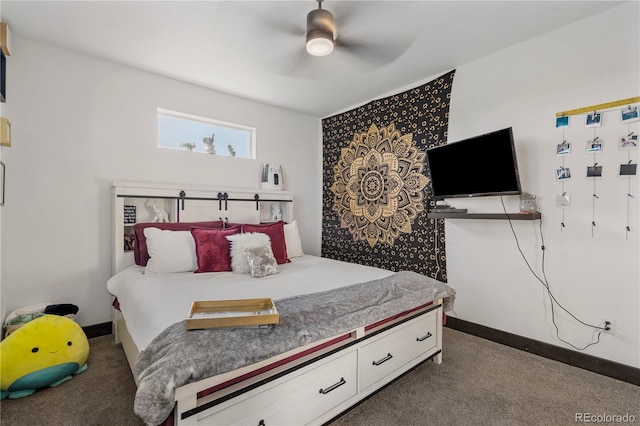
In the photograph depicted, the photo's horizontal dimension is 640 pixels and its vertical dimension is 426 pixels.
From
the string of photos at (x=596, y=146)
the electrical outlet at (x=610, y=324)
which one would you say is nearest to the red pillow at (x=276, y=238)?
the string of photos at (x=596, y=146)

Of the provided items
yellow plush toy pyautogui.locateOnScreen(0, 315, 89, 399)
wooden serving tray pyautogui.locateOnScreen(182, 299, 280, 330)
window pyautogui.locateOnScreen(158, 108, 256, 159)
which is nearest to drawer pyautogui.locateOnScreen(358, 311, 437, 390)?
wooden serving tray pyautogui.locateOnScreen(182, 299, 280, 330)

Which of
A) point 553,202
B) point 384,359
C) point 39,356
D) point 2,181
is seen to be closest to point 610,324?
point 553,202

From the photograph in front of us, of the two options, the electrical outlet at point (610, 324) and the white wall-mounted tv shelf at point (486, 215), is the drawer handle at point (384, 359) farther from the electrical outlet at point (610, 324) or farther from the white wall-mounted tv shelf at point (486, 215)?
the electrical outlet at point (610, 324)

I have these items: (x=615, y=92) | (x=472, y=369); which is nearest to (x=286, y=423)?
(x=472, y=369)

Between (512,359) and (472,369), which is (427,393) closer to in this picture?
(472,369)

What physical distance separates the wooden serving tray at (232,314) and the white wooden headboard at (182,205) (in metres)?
1.90

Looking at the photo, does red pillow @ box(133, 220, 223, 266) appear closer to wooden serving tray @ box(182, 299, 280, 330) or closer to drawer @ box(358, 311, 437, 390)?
wooden serving tray @ box(182, 299, 280, 330)

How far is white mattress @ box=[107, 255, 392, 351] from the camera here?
1.56 metres

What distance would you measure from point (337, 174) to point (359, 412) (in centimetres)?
310

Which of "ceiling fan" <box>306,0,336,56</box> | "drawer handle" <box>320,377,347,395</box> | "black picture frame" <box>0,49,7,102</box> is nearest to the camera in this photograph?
"drawer handle" <box>320,377,347,395</box>

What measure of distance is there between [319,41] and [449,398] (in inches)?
94.8

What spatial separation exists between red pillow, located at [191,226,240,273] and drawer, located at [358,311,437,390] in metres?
1.46

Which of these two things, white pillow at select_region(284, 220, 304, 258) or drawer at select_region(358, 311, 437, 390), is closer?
drawer at select_region(358, 311, 437, 390)

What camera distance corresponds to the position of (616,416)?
1.71m
